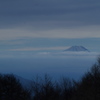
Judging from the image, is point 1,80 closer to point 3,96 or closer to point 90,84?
point 3,96

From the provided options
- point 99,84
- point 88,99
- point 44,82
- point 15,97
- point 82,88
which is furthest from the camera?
point 44,82

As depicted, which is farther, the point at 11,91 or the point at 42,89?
the point at 42,89

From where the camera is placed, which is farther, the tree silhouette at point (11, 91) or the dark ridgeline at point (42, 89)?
the tree silhouette at point (11, 91)

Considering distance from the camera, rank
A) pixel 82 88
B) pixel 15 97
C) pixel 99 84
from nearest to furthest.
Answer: pixel 99 84 < pixel 82 88 < pixel 15 97

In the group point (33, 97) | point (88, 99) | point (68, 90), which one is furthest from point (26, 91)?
point (88, 99)

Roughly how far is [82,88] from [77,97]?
166 centimetres

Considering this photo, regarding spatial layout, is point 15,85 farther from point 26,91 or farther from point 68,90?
point 68,90

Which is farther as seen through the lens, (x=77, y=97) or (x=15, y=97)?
(x=15, y=97)

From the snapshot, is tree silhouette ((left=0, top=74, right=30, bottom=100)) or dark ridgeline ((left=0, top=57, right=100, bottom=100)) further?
tree silhouette ((left=0, top=74, right=30, bottom=100))

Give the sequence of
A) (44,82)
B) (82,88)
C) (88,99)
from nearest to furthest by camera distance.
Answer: (88,99) → (82,88) → (44,82)

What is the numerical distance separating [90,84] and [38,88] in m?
10.6

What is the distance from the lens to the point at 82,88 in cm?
3869

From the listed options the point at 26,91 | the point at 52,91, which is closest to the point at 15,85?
the point at 26,91

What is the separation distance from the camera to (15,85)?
45125mm
